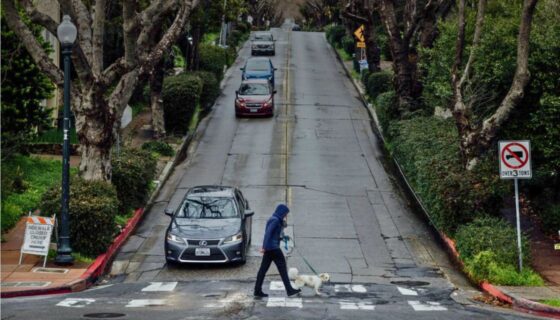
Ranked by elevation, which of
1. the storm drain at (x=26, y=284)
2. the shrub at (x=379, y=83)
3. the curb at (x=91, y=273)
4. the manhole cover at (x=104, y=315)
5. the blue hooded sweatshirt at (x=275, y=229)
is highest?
the shrub at (x=379, y=83)

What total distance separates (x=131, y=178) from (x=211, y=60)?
2985 cm

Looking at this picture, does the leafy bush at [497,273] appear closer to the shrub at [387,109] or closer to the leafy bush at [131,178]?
the leafy bush at [131,178]

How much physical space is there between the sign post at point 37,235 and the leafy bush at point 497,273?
926cm

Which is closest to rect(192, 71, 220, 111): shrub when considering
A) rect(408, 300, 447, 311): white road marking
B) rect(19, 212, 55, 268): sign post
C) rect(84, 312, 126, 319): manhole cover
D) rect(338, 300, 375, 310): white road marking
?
rect(19, 212, 55, 268): sign post

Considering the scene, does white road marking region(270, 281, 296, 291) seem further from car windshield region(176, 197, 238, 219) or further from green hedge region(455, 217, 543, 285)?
green hedge region(455, 217, 543, 285)

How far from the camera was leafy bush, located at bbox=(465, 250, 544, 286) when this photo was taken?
1884 centimetres

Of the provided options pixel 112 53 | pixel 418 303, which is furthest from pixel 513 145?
pixel 112 53

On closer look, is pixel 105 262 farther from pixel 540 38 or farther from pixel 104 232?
pixel 540 38

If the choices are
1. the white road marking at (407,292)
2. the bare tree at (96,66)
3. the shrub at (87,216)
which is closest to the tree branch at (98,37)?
the bare tree at (96,66)

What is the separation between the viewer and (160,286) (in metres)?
18.8

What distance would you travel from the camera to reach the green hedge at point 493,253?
19.0 meters

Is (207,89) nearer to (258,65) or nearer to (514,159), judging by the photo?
(258,65)

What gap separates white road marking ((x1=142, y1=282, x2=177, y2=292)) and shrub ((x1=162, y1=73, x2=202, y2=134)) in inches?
854

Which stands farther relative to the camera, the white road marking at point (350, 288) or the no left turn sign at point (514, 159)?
the no left turn sign at point (514, 159)
